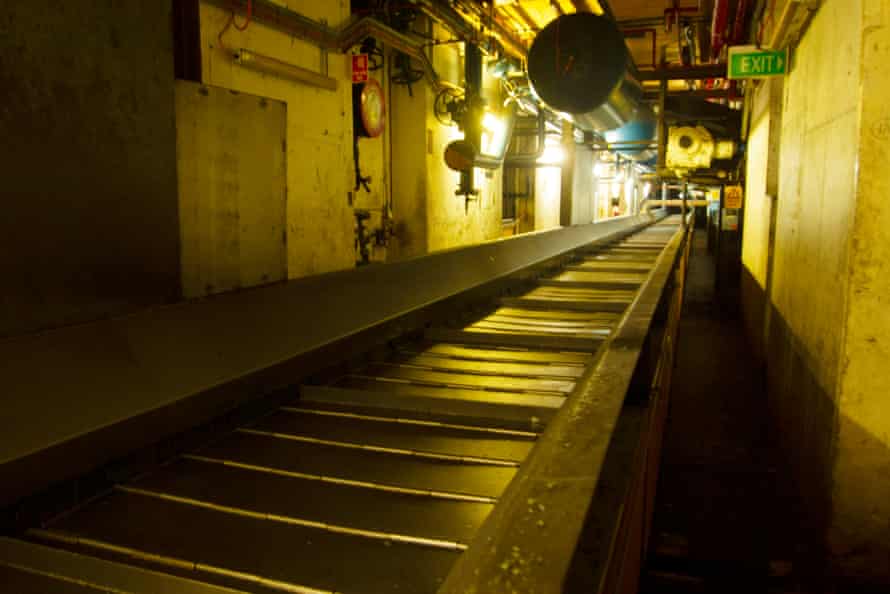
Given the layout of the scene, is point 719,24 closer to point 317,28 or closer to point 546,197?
point 317,28

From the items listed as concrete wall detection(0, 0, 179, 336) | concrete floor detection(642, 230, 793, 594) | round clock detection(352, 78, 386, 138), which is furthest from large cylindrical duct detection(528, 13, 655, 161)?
concrete wall detection(0, 0, 179, 336)

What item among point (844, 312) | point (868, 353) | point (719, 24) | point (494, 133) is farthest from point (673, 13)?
point (868, 353)

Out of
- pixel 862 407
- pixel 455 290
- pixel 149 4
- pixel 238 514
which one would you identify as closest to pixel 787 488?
pixel 862 407

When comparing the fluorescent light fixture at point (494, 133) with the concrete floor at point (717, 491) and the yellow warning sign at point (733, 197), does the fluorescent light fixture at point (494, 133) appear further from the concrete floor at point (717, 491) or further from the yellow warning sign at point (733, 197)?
the concrete floor at point (717, 491)

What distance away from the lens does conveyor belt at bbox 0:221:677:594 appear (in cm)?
132

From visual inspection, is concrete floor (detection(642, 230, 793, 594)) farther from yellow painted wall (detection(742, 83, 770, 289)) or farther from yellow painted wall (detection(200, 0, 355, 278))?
yellow painted wall (detection(200, 0, 355, 278))

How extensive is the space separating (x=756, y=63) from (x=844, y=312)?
121 inches

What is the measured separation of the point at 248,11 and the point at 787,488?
14.3 ft

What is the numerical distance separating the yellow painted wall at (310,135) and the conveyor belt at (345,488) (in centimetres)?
239

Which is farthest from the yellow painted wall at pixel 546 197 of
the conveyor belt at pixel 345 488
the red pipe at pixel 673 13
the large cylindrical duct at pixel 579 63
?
the conveyor belt at pixel 345 488

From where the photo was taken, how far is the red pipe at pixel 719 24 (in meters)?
6.44

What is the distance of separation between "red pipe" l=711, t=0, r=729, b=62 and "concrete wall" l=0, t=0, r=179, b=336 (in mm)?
6001

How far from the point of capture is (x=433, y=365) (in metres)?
2.73

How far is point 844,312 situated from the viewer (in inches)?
106
